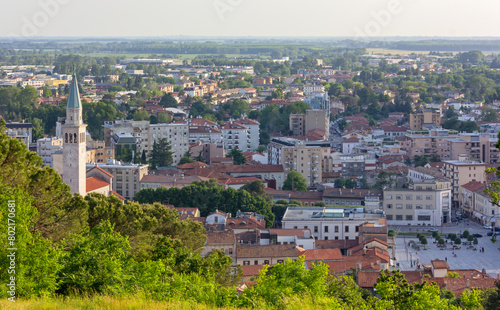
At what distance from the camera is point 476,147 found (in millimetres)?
28516

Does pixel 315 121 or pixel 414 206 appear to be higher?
pixel 315 121

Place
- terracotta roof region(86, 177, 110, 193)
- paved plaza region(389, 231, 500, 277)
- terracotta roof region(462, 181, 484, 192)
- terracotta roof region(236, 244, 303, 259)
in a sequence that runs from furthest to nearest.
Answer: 1. terracotta roof region(462, 181, 484, 192)
2. terracotta roof region(86, 177, 110, 193)
3. paved plaza region(389, 231, 500, 277)
4. terracotta roof region(236, 244, 303, 259)

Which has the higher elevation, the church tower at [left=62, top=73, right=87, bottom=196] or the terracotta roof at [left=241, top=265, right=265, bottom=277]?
the church tower at [left=62, top=73, right=87, bottom=196]

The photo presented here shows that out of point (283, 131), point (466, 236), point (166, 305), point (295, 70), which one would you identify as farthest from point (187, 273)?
point (295, 70)

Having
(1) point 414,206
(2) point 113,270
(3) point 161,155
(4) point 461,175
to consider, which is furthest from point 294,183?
(2) point 113,270

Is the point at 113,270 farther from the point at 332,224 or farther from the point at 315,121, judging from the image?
the point at 315,121

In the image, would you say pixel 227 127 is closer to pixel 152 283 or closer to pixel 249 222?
pixel 249 222

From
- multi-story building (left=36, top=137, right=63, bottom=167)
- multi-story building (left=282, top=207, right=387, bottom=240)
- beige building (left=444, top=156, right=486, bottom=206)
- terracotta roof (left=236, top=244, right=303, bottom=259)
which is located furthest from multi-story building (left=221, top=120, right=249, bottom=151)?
terracotta roof (left=236, top=244, right=303, bottom=259)

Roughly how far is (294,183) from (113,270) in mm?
16766

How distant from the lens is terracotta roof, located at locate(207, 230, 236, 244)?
15211mm

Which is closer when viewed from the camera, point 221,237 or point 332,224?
point 221,237

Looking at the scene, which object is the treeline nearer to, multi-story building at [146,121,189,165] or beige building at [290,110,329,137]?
multi-story building at [146,121,189,165]

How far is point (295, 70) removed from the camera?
260 feet

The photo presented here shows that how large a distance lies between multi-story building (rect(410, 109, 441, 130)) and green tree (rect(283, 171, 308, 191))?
13967 millimetres
